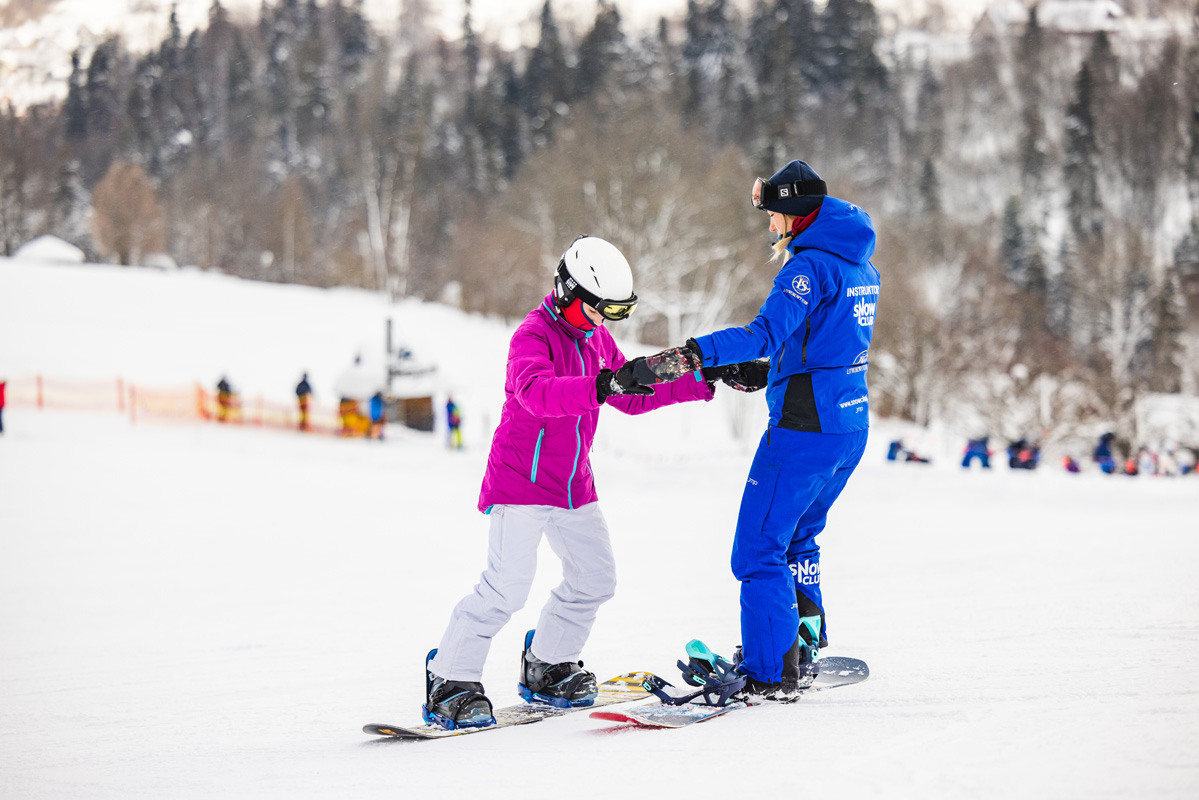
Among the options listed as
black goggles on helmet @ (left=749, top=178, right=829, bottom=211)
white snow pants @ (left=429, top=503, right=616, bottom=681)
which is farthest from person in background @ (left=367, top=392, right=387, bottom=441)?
black goggles on helmet @ (left=749, top=178, right=829, bottom=211)

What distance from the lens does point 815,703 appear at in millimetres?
3150

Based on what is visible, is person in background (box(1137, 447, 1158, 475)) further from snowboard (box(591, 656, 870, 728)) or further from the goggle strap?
the goggle strap

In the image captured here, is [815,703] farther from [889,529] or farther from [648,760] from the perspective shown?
[889,529]

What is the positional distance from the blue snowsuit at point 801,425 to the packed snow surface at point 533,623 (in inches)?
12.7

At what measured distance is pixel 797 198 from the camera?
3.28m

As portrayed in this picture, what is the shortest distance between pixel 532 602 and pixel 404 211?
3040 centimetres

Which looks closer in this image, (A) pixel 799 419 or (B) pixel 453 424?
(A) pixel 799 419

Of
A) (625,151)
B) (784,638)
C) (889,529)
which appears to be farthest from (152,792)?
(625,151)

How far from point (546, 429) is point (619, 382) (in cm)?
47

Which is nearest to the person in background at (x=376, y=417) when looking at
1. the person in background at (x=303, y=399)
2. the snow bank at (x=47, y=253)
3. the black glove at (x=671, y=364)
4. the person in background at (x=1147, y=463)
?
the person in background at (x=303, y=399)

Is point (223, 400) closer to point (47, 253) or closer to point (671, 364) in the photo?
point (671, 364)

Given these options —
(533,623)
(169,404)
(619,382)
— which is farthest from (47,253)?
(619,382)

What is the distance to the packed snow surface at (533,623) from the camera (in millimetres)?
2559

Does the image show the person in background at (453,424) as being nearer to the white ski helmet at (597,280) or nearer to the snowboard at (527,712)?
the snowboard at (527,712)
